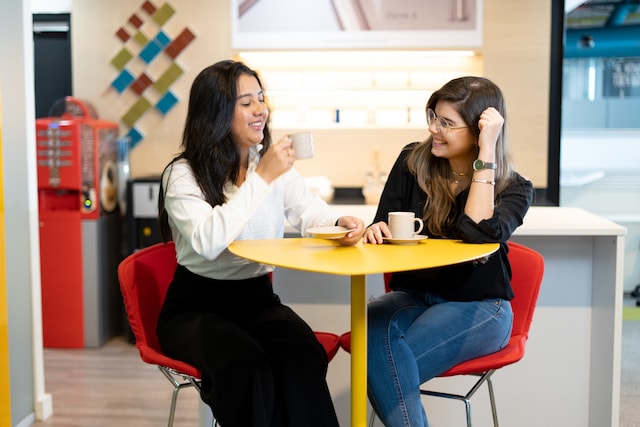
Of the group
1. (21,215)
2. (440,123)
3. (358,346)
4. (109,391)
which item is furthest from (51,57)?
(358,346)

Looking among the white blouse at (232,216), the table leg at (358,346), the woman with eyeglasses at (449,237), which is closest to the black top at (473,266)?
the woman with eyeglasses at (449,237)

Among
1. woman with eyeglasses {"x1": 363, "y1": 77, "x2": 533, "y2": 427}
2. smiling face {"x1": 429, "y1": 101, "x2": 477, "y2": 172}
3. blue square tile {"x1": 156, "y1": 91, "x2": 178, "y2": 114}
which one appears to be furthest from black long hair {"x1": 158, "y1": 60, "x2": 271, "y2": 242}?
blue square tile {"x1": 156, "y1": 91, "x2": 178, "y2": 114}

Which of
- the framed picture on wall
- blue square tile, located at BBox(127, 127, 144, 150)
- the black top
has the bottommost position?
the black top

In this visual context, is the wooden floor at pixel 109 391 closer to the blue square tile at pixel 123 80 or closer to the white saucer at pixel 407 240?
the blue square tile at pixel 123 80

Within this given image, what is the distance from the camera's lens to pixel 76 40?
16.8ft

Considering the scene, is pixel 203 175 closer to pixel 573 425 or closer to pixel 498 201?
pixel 498 201

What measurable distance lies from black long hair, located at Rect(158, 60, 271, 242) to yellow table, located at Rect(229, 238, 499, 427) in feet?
0.90

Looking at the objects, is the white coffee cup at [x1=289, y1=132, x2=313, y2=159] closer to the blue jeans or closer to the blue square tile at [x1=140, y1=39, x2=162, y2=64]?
the blue jeans

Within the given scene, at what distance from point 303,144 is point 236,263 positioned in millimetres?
425

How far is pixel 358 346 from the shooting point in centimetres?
212

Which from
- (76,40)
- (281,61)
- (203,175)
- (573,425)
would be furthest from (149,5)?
(573,425)

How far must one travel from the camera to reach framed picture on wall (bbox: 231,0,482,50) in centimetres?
491

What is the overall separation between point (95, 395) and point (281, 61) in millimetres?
2311

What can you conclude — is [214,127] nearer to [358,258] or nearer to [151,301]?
[151,301]
